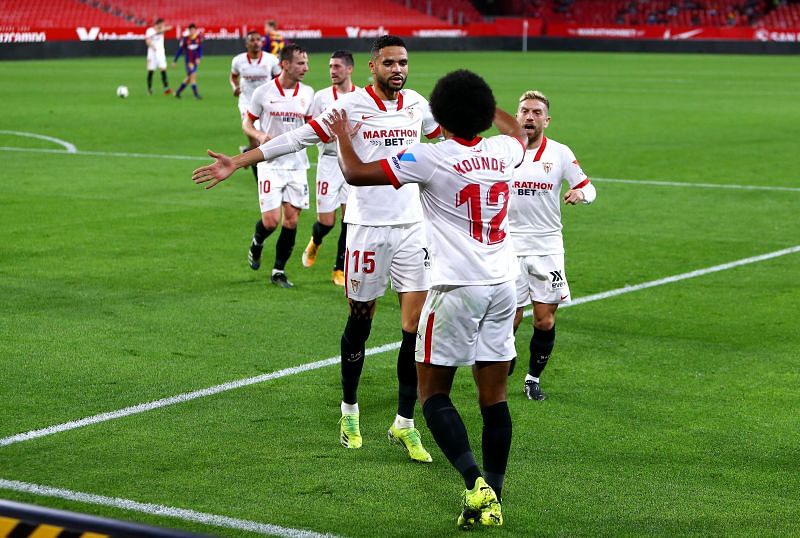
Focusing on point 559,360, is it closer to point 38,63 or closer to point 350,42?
point 38,63

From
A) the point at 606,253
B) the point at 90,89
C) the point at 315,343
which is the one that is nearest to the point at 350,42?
the point at 90,89

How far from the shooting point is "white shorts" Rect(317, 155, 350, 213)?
13.5m

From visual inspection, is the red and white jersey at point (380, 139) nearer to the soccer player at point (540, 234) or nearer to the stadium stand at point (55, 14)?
the soccer player at point (540, 234)

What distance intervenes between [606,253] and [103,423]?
7.89m

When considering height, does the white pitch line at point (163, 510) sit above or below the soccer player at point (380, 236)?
below

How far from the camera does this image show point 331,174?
1354 cm

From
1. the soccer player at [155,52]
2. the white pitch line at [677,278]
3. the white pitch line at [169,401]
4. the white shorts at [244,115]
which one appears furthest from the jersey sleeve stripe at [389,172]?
the soccer player at [155,52]

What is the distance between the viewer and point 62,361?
958cm

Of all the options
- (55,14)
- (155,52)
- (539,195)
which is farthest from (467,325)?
(55,14)

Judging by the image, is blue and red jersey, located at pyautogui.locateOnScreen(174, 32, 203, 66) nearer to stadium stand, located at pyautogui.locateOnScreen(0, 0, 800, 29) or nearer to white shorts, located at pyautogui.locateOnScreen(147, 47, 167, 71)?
white shorts, located at pyautogui.locateOnScreen(147, 47, 167, 71)

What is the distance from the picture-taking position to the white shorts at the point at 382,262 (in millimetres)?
7859

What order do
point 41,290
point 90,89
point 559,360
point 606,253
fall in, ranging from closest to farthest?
A: point 559,360
point 41,290
point 606,253
point 90,89

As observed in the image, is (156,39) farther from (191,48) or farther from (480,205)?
(480,205)

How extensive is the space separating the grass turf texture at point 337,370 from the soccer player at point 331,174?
0.54m
